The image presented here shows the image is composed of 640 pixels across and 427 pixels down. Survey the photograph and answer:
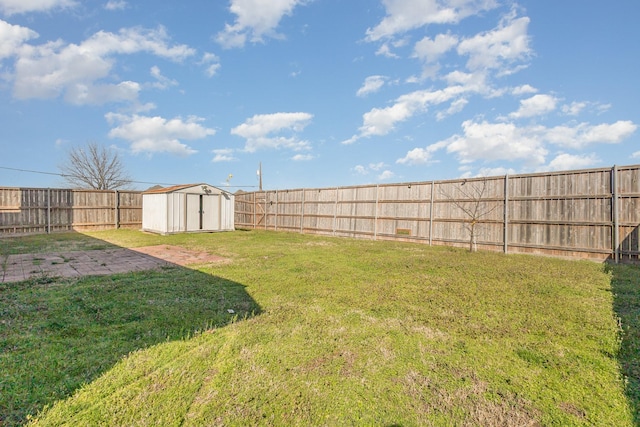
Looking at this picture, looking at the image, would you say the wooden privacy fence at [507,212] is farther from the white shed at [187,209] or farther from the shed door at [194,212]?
the shed door at [194,212]

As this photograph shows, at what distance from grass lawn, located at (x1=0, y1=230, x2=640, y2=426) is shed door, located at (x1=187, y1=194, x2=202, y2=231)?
8594 mm

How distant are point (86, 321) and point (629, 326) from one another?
5.51 m

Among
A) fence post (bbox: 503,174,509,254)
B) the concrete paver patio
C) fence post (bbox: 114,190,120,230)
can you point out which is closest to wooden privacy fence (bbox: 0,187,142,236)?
fence post (bbox: 114,190,120,230)

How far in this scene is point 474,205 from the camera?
884 cm

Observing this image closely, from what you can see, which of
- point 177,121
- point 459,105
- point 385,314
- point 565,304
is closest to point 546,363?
point 385,314

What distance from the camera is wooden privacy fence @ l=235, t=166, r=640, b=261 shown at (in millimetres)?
6539

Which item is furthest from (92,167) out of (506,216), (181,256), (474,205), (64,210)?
(506,216)

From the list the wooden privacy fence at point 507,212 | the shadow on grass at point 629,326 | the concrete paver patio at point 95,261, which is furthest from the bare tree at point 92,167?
the shadow on grass at point 629,326

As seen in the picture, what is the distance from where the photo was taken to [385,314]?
3104mm

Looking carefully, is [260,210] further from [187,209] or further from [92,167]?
[92,167]

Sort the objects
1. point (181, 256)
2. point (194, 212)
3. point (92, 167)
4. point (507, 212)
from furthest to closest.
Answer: point (92, 167)
point (194, 212)
point (507, 212)
point (181, 256)

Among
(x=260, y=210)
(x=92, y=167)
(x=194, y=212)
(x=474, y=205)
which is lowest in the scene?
(x=194, y=212)

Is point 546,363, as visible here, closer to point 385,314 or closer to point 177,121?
point 385,314

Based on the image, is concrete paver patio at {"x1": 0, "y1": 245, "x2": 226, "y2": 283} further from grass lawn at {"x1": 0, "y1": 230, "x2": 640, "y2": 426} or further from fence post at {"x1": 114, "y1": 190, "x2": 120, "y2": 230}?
fence post at {"x1": 114, "y1": 190, "x2": 120, "y2": 230}
